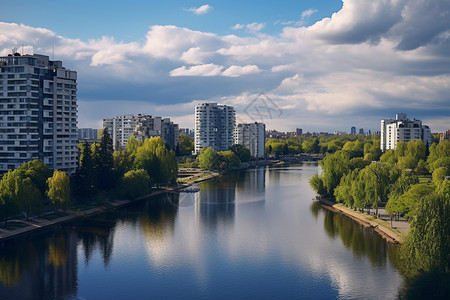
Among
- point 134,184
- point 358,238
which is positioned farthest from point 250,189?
point 358,238

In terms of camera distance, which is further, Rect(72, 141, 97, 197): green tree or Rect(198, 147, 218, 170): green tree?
Rect(198, 147, 218, 170): green tree

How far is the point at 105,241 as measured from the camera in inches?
1662

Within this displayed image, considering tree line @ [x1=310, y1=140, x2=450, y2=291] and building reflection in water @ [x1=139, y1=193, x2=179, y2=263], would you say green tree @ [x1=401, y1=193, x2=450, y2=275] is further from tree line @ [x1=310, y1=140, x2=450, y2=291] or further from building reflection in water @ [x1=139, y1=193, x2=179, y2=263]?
building reflection in water @ [x1=139, y1=193, x2=179, y2=263]

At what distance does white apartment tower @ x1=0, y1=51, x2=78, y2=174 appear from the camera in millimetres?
58750

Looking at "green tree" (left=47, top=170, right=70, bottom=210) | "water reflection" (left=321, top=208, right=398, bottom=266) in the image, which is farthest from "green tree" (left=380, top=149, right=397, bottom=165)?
"green tree" (left=47, top=170, right=70, bottom=210)

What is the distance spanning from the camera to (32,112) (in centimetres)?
5919

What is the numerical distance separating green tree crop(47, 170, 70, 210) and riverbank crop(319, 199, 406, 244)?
3162 centimetres

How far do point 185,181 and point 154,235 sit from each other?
4319cm

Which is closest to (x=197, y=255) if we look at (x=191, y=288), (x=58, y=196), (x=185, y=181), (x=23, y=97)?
(x=191, y=288)

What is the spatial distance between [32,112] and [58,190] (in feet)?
47.9

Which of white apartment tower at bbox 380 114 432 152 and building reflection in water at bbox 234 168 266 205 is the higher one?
white apartment tower at bbox 380 114 432 152

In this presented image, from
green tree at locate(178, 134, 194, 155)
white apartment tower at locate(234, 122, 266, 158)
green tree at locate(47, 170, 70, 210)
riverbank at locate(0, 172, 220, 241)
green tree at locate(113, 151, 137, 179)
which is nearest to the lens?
riverbank at locate(0, 172, 220, 241)

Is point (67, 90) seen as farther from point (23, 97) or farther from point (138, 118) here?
point (138, 118)

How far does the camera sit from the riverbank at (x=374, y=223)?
4154cm
